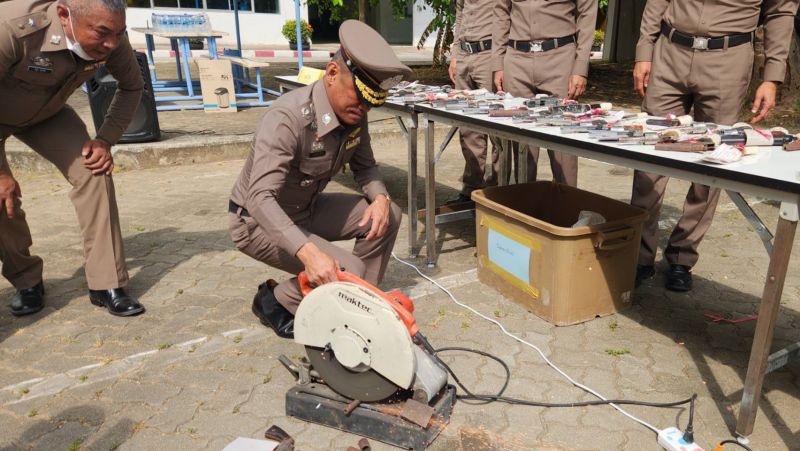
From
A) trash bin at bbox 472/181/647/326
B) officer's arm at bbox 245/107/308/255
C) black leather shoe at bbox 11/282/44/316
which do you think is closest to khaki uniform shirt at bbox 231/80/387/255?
officer's arm at bbox 245/107/308/255

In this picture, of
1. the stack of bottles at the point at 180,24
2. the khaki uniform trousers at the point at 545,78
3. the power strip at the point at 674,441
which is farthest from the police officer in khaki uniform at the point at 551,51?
the stack of bottles at the point at 180,24

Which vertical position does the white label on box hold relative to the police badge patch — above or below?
below

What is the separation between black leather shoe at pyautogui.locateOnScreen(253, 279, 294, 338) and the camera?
3152 mm

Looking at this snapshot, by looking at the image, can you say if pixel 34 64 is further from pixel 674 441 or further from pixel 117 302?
pixel 674 441

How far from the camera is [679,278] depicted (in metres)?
3.68

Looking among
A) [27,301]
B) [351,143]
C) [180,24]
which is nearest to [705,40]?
[351,143]

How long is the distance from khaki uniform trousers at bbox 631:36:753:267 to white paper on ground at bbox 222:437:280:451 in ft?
8.41

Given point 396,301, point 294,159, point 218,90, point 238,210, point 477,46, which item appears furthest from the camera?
point 218,90

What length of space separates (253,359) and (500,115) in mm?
1880

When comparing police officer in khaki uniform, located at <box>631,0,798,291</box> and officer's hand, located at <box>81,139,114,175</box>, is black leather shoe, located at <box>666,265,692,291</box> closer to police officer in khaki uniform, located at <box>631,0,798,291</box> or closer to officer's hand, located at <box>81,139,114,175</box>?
police officer in khaki uniform, located at <box>631,0,798,291</box>

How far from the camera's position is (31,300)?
346 cm

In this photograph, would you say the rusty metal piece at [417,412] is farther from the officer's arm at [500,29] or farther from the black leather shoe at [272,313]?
the officer's arm at [500,29]

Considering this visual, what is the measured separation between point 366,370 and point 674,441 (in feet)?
3.93

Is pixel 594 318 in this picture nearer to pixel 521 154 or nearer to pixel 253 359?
pixel 521 154
